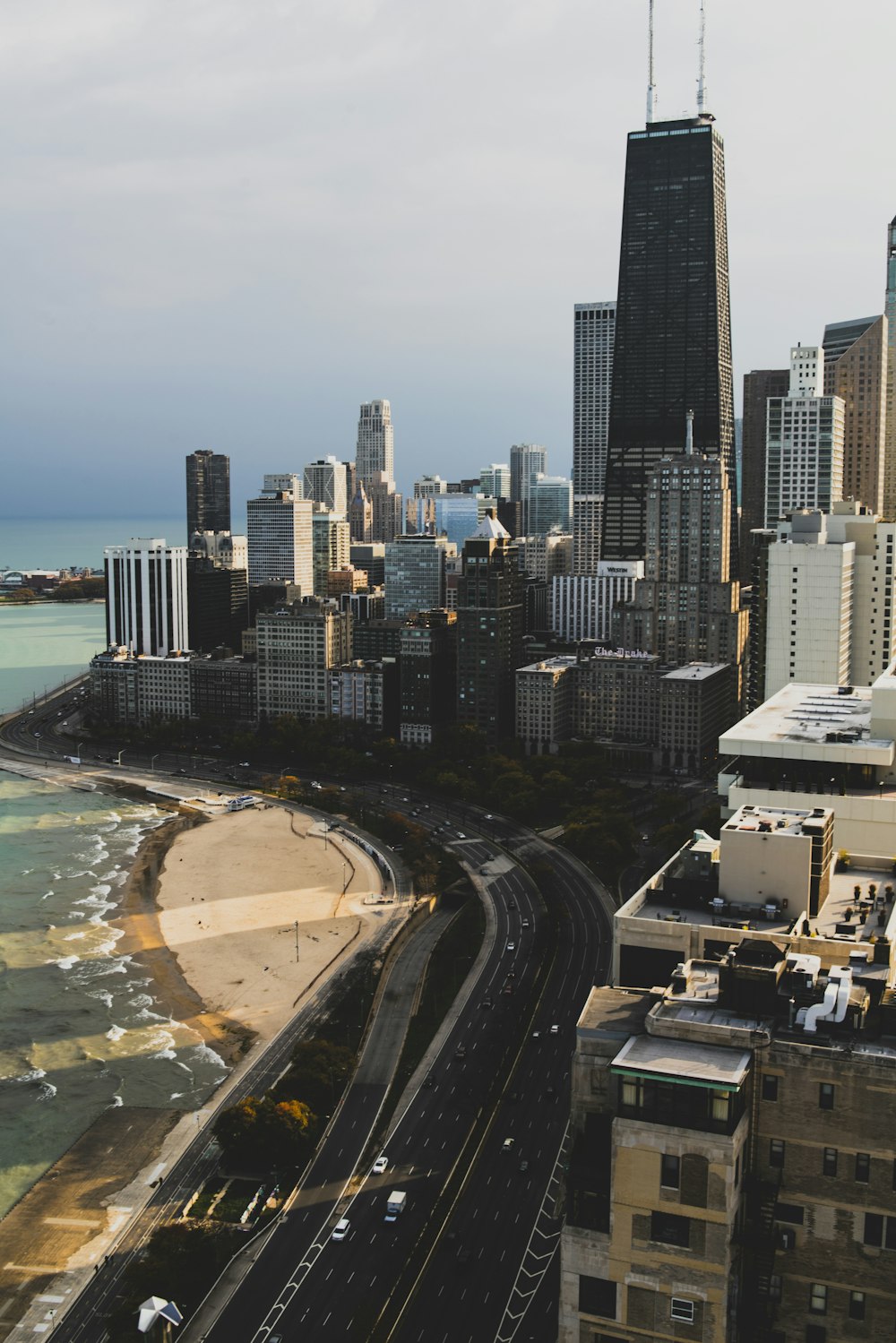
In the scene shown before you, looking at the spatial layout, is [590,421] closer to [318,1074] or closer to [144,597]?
[144,597]

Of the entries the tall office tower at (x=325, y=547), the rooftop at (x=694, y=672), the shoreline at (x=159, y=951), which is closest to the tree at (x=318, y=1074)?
the shoreline at (x=159, y=951)

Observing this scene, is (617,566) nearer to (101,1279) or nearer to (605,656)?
(605,656)

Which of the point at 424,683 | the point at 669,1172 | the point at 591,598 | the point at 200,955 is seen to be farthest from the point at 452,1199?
the point at 591,598

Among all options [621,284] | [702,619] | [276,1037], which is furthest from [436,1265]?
[621,284]

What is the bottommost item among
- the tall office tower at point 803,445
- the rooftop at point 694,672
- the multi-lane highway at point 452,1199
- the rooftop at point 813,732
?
the multi-lane highway at point 452,1199

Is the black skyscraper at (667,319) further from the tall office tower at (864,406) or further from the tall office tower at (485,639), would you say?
the tall office tower at (485,639)

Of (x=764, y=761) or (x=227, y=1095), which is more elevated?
(x=764, y=761)

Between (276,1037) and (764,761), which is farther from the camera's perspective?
(276,1037)
